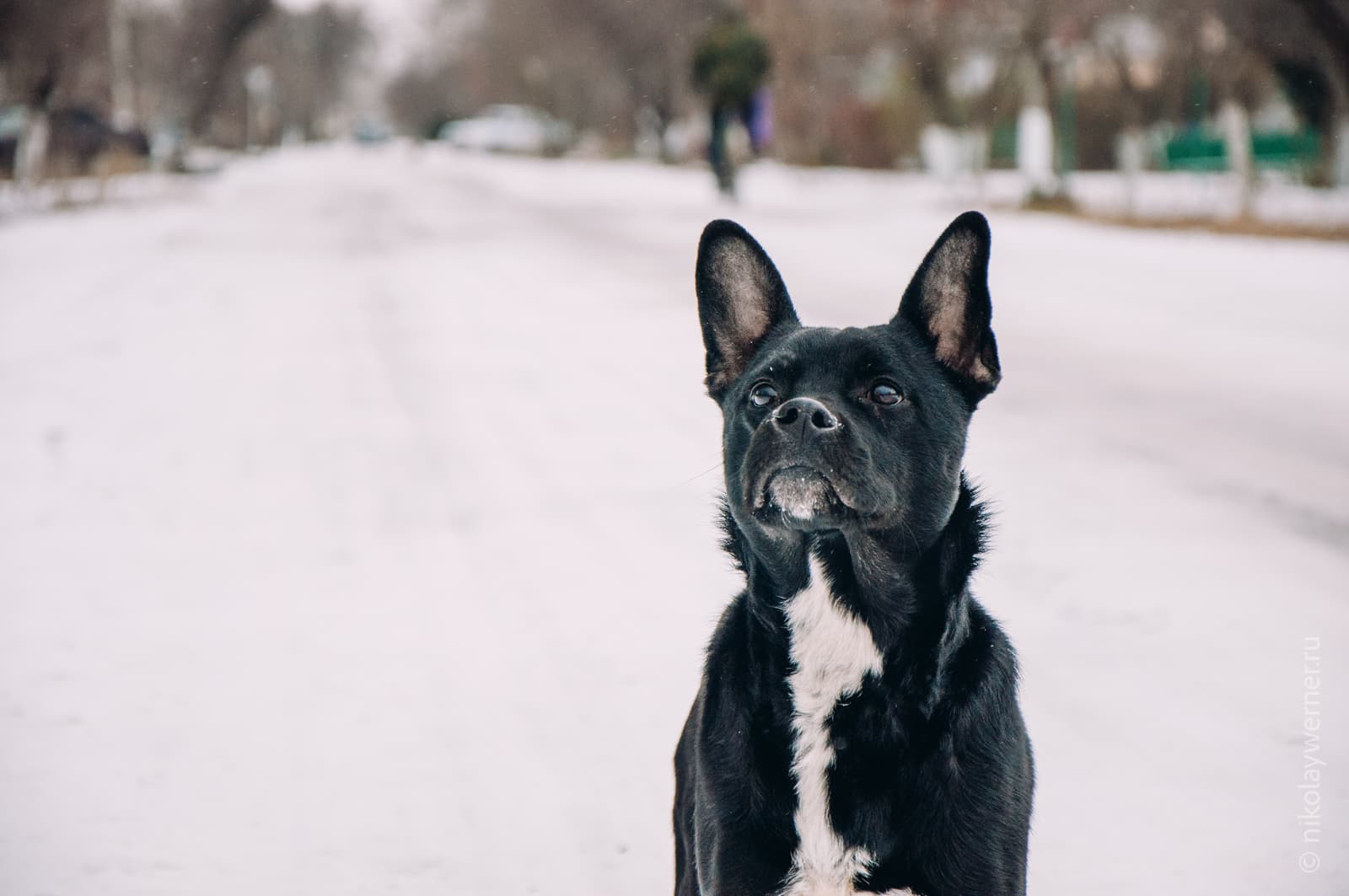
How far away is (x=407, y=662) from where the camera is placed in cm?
480

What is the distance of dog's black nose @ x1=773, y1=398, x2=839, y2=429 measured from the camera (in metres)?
2.70

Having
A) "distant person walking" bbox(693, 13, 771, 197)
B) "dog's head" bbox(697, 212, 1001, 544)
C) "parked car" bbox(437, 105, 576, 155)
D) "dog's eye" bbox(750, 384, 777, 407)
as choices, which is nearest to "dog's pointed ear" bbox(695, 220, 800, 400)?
"dog's head" bbox(697, 212, 1001, 544)

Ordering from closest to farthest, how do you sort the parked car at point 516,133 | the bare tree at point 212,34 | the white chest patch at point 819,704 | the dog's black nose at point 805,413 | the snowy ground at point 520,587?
the white chest patch at point 819,704
the dog's black nose at point 805,413
the snowy ground at point 520,587
the bare tree at point 212,34
the parked car at point 516,133

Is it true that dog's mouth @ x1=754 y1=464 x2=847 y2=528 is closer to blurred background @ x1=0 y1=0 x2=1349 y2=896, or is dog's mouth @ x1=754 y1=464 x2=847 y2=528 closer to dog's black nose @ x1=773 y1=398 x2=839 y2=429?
dog's black nose @ x1=773 y1=398 x2=839 y2=429

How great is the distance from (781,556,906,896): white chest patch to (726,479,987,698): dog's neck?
0.02 meters

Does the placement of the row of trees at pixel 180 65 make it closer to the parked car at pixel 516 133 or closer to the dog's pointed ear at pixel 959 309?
the parked car at pixel 516 133

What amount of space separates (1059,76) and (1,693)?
2703 centimetres

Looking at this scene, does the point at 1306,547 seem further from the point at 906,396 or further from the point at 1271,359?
the point at 1271,359

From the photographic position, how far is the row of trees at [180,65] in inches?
1021

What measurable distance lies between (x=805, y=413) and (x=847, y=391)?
0.66 ft

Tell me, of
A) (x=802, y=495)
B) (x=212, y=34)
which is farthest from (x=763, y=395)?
→ (x=212, y=34)

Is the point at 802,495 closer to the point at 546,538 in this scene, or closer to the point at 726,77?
the point at 546,538

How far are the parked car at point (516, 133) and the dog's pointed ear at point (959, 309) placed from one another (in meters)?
68.0

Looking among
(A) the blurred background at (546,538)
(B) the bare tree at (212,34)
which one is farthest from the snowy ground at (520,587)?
(B) the bare tree at (212,34)
